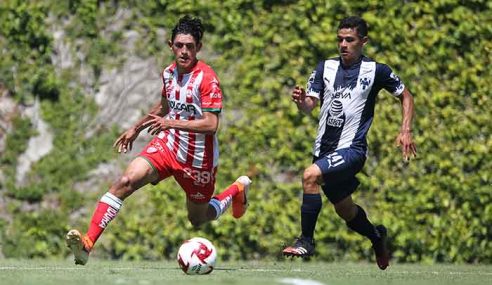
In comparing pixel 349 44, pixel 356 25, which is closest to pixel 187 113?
pixel 349 44

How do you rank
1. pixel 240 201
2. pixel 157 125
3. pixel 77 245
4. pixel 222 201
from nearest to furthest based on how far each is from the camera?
pixel 77 245
pixel 157 125
pixel 222 201
pixel 240 201

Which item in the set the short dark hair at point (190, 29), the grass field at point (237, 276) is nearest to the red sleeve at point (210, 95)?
the short dark hair at point (190, 29)

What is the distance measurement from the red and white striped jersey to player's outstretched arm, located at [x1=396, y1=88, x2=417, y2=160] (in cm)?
140

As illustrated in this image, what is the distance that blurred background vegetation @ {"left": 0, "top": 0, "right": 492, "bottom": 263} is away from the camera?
12.0m

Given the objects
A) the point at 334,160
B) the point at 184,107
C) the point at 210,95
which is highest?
the point at 210,95

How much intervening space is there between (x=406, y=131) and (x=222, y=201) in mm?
1977

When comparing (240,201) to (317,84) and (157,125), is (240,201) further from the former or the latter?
(157,125)

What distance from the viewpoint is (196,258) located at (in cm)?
813

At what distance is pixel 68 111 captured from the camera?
40.2 feet

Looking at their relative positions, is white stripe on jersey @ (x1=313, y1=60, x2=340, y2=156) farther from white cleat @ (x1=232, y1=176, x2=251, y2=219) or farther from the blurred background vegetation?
the blurred background vegetation

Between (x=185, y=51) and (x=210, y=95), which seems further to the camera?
(x=185, y=51)

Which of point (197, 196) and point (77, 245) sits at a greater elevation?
point (197, 196)

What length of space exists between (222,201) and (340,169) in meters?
1.58

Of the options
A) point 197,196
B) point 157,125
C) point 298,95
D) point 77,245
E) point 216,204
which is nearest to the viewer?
point 77,245
